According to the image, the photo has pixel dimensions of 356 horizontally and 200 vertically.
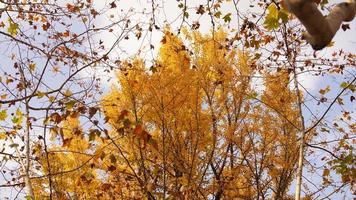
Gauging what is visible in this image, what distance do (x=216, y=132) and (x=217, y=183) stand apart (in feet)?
3.85

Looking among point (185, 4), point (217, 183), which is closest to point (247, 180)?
point (217, 183)

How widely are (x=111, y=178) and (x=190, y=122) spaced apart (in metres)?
2.65

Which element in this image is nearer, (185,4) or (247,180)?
(185,4)

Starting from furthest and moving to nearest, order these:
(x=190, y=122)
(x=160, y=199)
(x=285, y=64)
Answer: (x=190, y=122) < (x=160, y=199) < (x=285, y=64)

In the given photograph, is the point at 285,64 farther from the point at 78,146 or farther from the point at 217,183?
the point at 78,146

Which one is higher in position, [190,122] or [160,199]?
[190,122]

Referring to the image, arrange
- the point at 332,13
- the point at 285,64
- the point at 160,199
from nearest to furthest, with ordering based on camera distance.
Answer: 1. the point at 332,13
2. the point at 285,64
3. the point at 160,199

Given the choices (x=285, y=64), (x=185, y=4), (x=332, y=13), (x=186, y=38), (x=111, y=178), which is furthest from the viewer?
(x=186, y=38)

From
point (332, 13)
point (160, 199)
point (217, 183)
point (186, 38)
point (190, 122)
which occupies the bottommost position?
point (332, 13)

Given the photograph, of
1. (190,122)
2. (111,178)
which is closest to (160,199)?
(190,122)

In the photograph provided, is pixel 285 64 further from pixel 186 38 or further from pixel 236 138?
pixel 186 38

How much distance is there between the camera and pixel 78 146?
35.7ft

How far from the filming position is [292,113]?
429 inches

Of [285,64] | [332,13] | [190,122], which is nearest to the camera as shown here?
[332,13]
